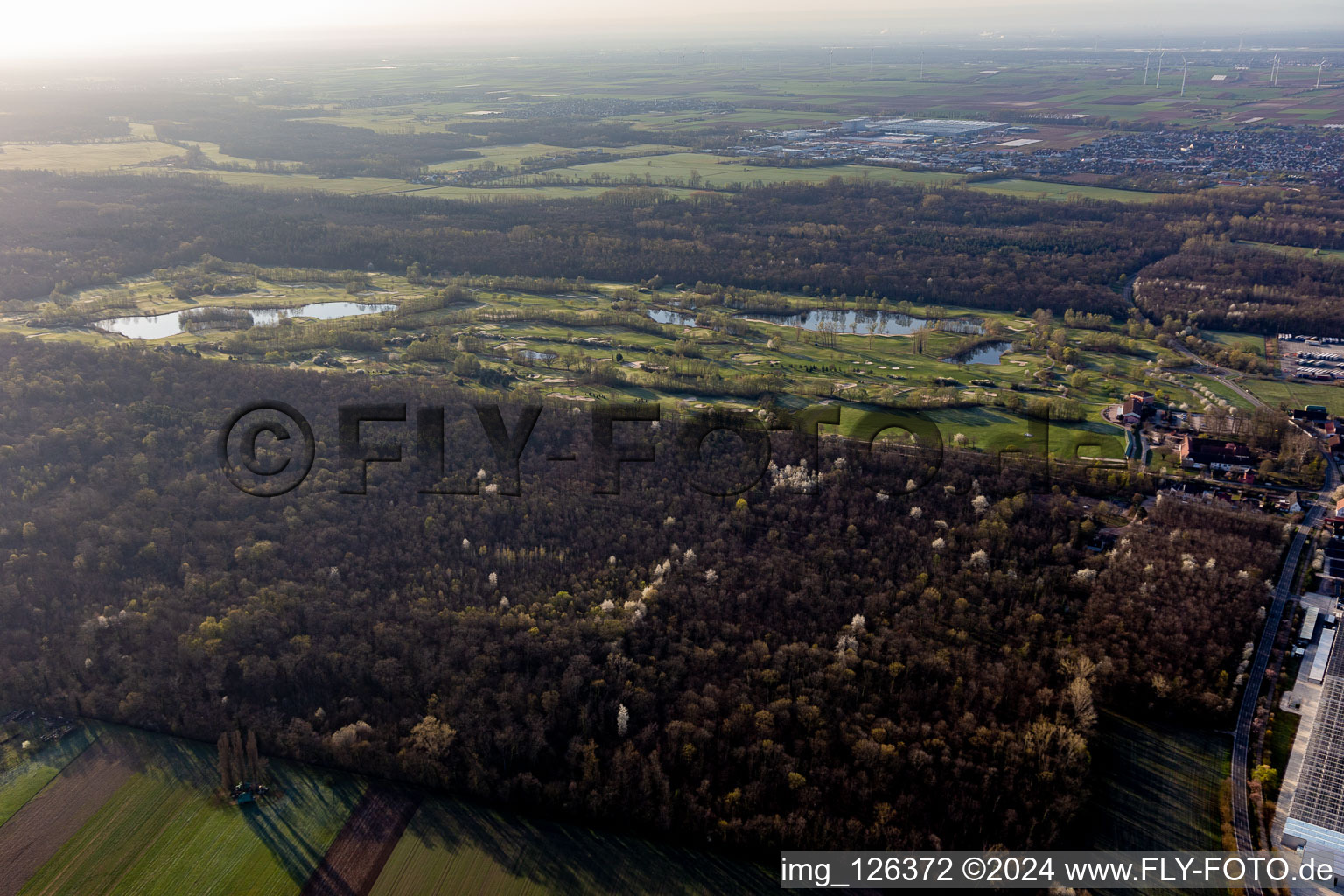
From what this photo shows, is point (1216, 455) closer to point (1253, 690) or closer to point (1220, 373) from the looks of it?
point (1220, 373)

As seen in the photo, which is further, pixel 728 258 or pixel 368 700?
pixel 728 258

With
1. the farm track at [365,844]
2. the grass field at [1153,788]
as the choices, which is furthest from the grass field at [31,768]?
the grass field at [1153,788]

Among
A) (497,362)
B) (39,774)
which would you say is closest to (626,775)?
(39,774)

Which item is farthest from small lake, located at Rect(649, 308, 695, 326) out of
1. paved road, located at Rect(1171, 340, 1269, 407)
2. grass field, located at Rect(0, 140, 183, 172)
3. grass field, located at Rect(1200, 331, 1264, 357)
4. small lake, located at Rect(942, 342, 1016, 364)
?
grass field, located at Rect(0, 140, 183, 172)

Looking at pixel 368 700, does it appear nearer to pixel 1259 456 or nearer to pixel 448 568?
pixel 448 568

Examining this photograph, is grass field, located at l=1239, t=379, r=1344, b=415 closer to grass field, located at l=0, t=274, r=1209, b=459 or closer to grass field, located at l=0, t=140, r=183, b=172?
grass field, located at l=0, t=274, r=1209, b=459

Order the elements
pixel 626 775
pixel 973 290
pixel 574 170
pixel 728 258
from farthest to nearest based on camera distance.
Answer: pixel 574 170
pixel 728 258
pixel 973 290
pixel 626 775

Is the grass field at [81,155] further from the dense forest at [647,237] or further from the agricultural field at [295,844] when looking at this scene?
the agricultural field at [295,844]
